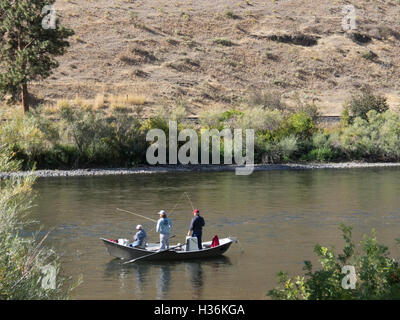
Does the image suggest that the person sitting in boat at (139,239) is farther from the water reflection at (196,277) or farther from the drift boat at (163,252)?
the water reflection at (196,277)

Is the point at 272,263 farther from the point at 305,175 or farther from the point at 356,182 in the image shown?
the point at 305,175

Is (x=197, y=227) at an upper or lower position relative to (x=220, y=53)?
lower

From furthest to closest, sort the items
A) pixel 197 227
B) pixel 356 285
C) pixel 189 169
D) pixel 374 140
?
pixel 374 140 → pixel 189 169 → pixel 197 227 → pixel 356 285

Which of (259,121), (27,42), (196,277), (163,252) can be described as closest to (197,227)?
(163,252)

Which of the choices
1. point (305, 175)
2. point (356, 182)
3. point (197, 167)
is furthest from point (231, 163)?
point (356, 182)

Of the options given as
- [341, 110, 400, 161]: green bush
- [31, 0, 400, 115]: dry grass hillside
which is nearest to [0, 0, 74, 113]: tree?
[31, 0, 400, 115]: dry grass hillside

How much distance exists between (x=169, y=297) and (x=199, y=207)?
15.8m

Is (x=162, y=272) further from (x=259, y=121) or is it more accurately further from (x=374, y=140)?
(x=374, y=140)

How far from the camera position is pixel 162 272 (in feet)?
69.1

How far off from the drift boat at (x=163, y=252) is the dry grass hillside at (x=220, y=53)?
1744 inches

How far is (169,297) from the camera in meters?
17.9

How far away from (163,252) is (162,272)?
1101 mm

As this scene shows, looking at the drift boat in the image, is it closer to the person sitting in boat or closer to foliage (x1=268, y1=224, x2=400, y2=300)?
the person sitting in boat

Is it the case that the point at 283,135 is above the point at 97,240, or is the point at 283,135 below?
above
